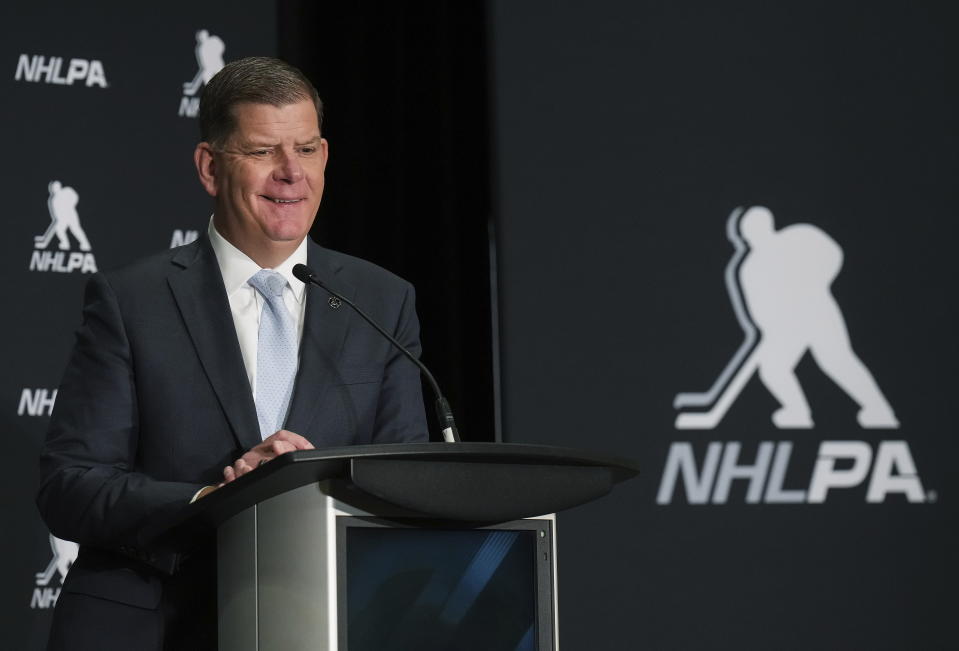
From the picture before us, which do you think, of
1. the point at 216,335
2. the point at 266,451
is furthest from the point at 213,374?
the point at 266,451

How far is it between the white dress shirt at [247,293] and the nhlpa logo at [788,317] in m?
1.98

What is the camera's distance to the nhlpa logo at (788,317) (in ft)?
12.8

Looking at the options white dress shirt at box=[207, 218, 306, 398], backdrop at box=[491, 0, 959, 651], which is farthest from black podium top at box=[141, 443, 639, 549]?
backdrop at box=[491, 0, 959, 651]

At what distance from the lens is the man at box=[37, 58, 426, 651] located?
1868mm

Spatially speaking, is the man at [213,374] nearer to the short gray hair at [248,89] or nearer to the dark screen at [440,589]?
the short gray hair at [248,89]

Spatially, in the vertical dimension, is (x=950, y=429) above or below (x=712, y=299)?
below

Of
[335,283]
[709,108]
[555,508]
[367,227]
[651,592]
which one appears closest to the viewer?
[555,508]

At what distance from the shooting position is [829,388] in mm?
3928

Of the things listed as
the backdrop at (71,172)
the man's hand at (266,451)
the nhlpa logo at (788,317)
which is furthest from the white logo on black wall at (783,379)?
the man's hand at (266,451)

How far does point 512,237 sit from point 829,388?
109 centimetres

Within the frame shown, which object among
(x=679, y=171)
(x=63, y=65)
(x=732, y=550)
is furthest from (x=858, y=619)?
(x=63, y=65)

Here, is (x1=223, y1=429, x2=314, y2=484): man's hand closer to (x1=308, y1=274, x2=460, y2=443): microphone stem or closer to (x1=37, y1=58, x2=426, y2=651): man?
(x1=37, y1=58, x2=426, y2=651): man

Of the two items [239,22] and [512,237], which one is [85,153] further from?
[512,237]

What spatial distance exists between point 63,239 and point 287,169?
1848 millimetres
